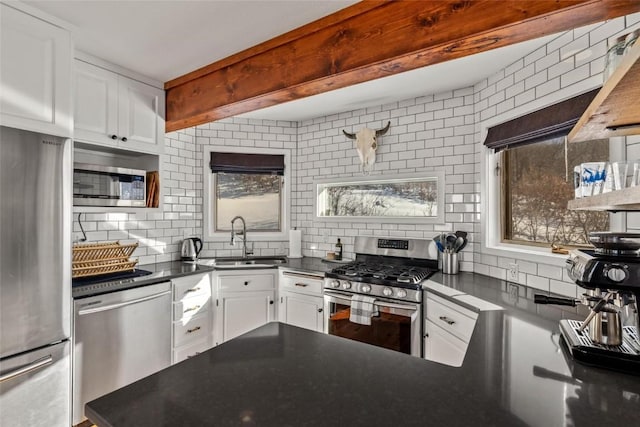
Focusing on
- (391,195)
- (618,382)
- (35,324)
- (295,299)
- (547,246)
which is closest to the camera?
(618,382)

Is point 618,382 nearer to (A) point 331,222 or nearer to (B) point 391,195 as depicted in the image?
(B) point 391,195

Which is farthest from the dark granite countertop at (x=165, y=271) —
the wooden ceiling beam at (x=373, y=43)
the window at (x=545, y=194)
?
the window at (x=545, y=194)

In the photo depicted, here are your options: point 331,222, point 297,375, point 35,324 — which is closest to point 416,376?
point 297,375

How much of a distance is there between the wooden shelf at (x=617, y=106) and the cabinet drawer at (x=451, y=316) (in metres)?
1.13

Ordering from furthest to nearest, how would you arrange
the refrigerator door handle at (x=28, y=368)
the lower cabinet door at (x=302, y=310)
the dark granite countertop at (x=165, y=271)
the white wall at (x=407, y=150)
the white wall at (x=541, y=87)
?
the lower cabinet door at (x=302, y=310) → the dark granite countertop at (x=165, y=271) → the white wall at (x=407, y=150) → the white wall at (x=541, y=87) → the refrigerator door handle at (x=28, y=368)

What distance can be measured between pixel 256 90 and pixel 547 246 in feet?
7.38

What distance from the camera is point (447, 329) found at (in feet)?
7.14

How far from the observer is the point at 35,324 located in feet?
5.95

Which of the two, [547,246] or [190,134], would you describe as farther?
[190,134]

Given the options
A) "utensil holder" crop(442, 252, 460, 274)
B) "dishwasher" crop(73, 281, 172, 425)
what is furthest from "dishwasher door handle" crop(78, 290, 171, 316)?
"utensil holder" crop(442, 252, 460, 274)

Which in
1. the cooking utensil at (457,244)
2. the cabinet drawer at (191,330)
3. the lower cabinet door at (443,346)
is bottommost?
the cabinet drawer at (191,330)

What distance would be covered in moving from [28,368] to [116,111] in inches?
69.5

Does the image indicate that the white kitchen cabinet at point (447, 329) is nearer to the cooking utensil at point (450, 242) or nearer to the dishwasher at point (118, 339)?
the cooking utensil at point (450, 242)

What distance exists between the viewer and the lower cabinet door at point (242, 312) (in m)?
3.12
